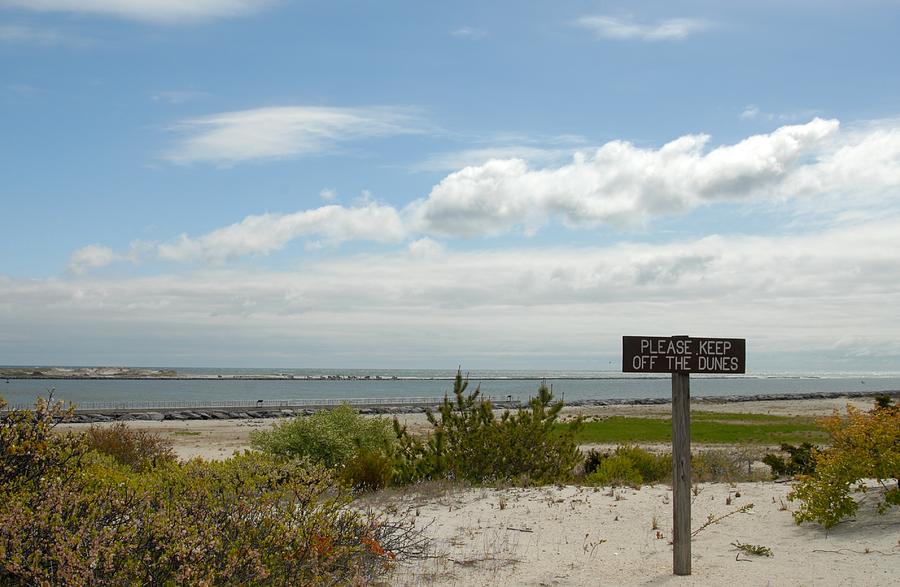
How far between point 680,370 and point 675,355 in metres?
0.16

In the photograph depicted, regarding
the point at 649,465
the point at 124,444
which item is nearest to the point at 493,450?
the point at 649,465

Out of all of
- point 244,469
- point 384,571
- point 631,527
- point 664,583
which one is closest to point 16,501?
point 244,469

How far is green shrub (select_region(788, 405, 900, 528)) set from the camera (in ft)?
31.9

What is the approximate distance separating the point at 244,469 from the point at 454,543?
154 inches

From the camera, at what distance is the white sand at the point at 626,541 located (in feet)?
26.9

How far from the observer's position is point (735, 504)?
11.5m

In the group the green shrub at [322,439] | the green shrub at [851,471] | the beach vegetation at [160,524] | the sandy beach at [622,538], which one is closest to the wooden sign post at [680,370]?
the sandy beach at [622,538]

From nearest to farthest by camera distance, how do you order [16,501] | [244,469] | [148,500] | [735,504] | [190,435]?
[16,501] < [148,500] < [244,469] < [735,504] < [190,435]

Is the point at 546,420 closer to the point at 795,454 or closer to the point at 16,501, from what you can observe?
the point at 795,454

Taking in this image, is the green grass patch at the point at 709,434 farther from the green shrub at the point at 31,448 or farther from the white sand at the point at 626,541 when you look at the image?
the green shrub at the point at 31,448

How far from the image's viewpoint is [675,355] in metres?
8.54

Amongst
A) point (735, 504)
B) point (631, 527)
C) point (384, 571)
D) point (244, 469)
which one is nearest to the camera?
point (244, 469)

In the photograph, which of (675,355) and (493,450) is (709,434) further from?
(675,355)

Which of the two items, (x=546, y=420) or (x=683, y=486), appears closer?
(x=683, y=486)
